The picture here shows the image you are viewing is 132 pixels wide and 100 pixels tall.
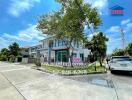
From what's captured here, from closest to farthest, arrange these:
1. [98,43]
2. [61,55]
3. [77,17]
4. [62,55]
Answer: [77,17]
[98,43]
[62,55]
[61,55]

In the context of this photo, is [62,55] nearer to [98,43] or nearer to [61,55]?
[61,55]

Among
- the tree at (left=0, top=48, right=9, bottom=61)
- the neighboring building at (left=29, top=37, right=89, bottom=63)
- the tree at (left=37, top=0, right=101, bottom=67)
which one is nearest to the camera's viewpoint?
the tree at (left=37, top=0, right=101, bottom=67)

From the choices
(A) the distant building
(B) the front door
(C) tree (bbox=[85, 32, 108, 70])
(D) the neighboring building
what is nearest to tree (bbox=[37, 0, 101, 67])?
(C) tree (bbox=[85, 32, 108, 70])

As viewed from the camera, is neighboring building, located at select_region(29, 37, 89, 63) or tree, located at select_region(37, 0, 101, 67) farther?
neighboring building, located at select_region(29, 37, 89, 63)

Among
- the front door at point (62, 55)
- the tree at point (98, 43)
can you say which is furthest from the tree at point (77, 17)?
the front door at point (62, 55)

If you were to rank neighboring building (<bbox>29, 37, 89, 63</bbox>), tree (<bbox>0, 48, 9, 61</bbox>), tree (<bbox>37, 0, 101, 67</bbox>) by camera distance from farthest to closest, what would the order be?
tree (<bbox>0, 48, 9, 61</bbox>) < neighboring building (<bbox>29, 37, 89, 63</bbox>) < tree (<bbox>37, 0, 101, 67</bbox>)

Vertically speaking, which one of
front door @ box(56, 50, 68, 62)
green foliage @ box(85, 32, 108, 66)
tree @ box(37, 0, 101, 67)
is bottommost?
front door @ box(56, 50, 68, 62)

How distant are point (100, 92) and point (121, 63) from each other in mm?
6089

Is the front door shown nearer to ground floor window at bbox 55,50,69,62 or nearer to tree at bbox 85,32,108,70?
ground floor window at bbox 55,50,69,62

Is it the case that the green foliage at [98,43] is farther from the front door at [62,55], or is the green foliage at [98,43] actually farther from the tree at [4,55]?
the tree at [4,55]

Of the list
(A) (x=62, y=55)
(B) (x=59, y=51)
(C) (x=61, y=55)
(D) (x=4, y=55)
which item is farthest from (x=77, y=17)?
(D) (x=4, y=55)

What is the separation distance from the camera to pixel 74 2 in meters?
18.8

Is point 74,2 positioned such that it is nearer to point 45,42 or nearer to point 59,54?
point 59,54

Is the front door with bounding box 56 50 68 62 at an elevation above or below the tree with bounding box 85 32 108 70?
below
